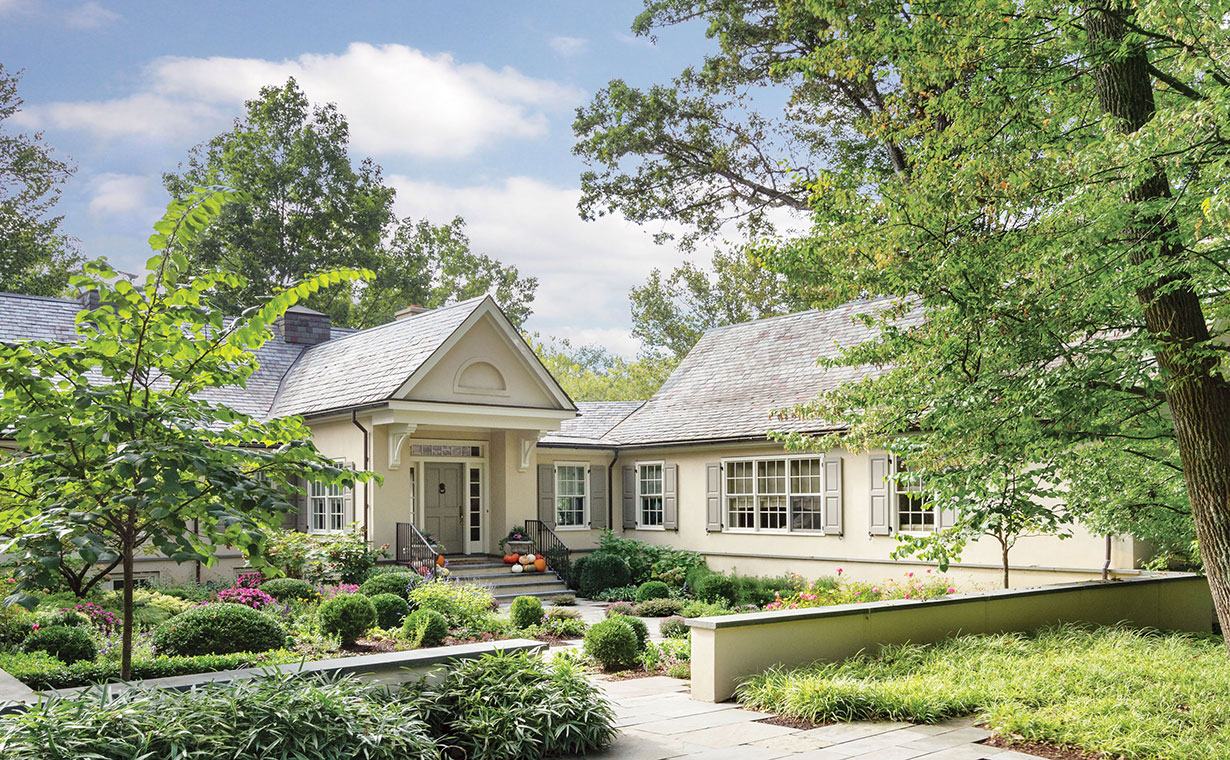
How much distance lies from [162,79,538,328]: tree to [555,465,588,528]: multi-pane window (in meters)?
15.9

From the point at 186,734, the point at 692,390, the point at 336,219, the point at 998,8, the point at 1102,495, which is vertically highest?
the point at 336,219

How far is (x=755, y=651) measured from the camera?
8.50 meters

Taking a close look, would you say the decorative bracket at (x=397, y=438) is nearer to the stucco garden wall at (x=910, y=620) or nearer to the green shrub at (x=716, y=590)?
the green shrub at (x=716, y=590)

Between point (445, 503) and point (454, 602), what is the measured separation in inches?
239

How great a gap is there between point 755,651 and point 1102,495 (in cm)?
437

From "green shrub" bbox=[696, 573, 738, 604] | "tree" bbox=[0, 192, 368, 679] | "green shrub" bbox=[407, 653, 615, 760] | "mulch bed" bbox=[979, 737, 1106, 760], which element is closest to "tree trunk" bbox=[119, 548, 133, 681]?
"tree" bbox=[0, 192, 368, 679]

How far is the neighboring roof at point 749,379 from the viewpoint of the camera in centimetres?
1881

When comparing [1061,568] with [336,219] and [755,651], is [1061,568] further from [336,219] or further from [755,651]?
[336,219]

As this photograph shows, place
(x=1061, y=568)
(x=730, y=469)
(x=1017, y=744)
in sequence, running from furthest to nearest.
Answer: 1. (x=730, y=469)
2. (x=1061, y=568)
3. (x=1017, y=744)

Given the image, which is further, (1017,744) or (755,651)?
(755,651)

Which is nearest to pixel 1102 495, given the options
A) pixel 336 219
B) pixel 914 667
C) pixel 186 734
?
Result: pixel 914 667

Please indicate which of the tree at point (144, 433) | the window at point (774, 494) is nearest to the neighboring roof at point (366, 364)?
the window at point (774, 494)

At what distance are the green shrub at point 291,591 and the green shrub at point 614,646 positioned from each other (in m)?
6.21

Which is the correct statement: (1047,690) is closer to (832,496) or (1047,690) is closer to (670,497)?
(832,496)
